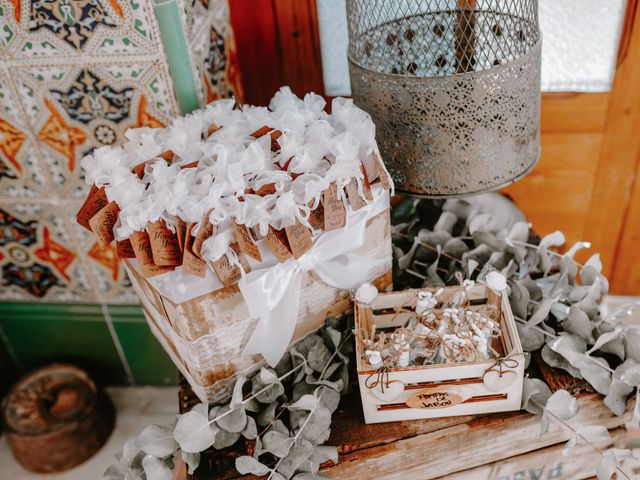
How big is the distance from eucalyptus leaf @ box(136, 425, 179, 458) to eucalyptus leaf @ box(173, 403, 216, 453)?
4cm

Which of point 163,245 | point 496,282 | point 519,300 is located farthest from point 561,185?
point 163,245

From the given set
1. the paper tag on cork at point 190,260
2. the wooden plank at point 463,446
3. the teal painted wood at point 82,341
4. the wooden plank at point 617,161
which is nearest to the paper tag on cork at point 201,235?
the paper tag on cork at point 190,260

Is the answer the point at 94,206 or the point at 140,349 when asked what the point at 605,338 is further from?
the point at 140,349

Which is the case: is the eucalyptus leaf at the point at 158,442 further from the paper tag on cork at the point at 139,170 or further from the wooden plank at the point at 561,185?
the wooden plank at the point at 561,185

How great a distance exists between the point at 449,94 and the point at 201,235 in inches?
19.8

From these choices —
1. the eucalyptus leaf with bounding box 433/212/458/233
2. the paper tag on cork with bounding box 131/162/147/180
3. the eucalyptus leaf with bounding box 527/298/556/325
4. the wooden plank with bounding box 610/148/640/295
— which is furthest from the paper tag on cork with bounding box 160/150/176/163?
the wooden plank with bounding box 610/148/640/295

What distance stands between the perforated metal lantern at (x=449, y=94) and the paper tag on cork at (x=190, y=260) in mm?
454

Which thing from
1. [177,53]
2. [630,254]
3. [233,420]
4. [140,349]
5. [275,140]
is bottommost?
[140,349]

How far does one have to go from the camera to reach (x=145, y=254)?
0.89 m

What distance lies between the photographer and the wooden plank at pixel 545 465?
1106 millimetres

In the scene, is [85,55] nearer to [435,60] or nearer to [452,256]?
[435,60]

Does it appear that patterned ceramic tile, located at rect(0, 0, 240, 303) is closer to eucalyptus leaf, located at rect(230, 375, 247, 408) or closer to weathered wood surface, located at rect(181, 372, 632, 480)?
eucalyptus leaf, located at rect(230, 375, 247, 408)

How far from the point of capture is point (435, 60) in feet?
3.98

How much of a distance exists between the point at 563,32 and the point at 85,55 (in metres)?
1.09
